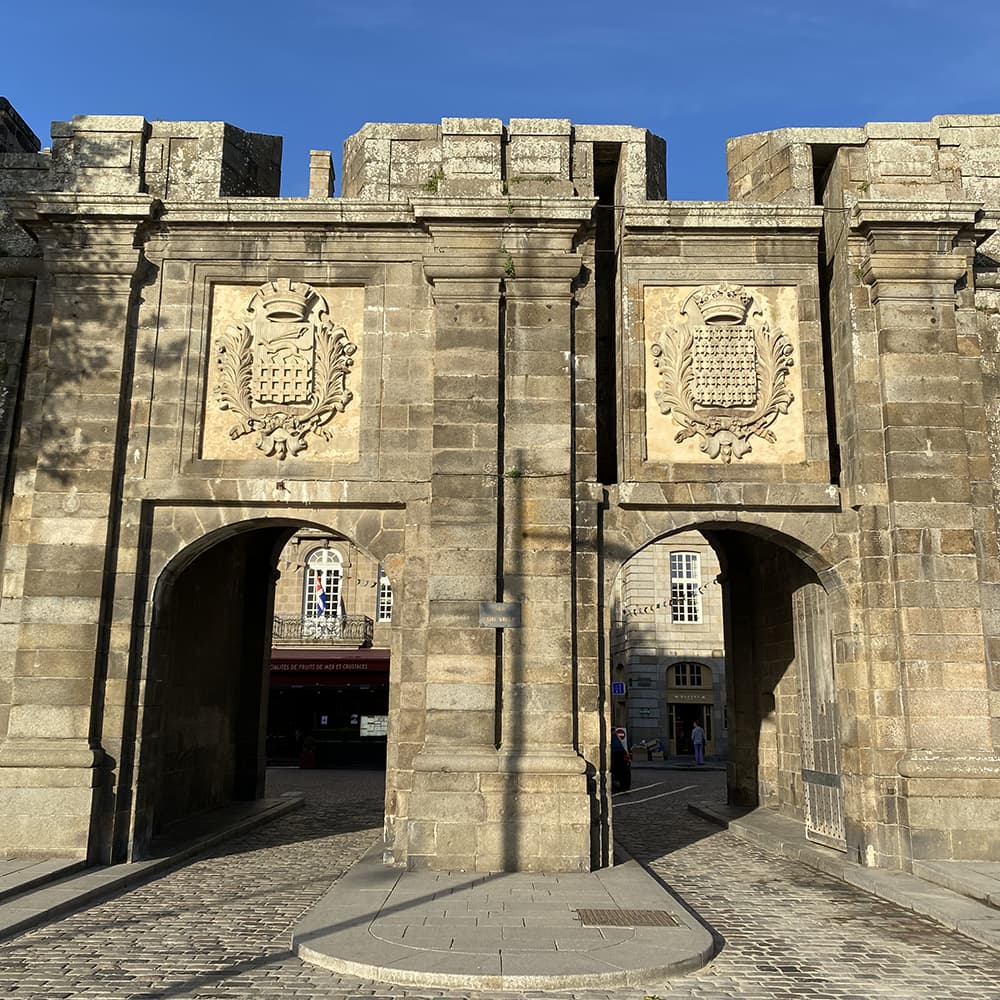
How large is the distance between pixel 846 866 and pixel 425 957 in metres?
4.65

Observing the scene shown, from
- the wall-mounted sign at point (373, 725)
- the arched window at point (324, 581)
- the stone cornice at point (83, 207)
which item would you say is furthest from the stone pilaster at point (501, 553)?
the arched window at point (324, 581)

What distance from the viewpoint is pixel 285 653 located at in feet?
72.1

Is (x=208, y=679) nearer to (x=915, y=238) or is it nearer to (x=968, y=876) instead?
(x=968, y=876)

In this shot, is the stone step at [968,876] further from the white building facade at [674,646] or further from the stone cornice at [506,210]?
the white building facade at [674,646]

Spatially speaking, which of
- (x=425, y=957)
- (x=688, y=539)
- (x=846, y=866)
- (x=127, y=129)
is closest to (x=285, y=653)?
(x=688, y=539)

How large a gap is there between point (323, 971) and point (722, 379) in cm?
644

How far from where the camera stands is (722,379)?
30.5 ft

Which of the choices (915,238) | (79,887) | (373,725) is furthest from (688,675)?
(79,887)

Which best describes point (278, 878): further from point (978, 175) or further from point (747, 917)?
point (978, 175)

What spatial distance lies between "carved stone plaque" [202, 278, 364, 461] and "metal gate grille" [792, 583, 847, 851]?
16.7 ft

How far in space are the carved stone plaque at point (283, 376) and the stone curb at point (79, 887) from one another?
152 inches

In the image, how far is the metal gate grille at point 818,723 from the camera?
30.1ft

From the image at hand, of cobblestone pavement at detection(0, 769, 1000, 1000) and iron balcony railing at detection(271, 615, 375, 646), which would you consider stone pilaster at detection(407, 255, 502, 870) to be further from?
iron balcony railing at detection(271, 615, 375, 646)

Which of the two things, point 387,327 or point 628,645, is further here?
point 628,645
